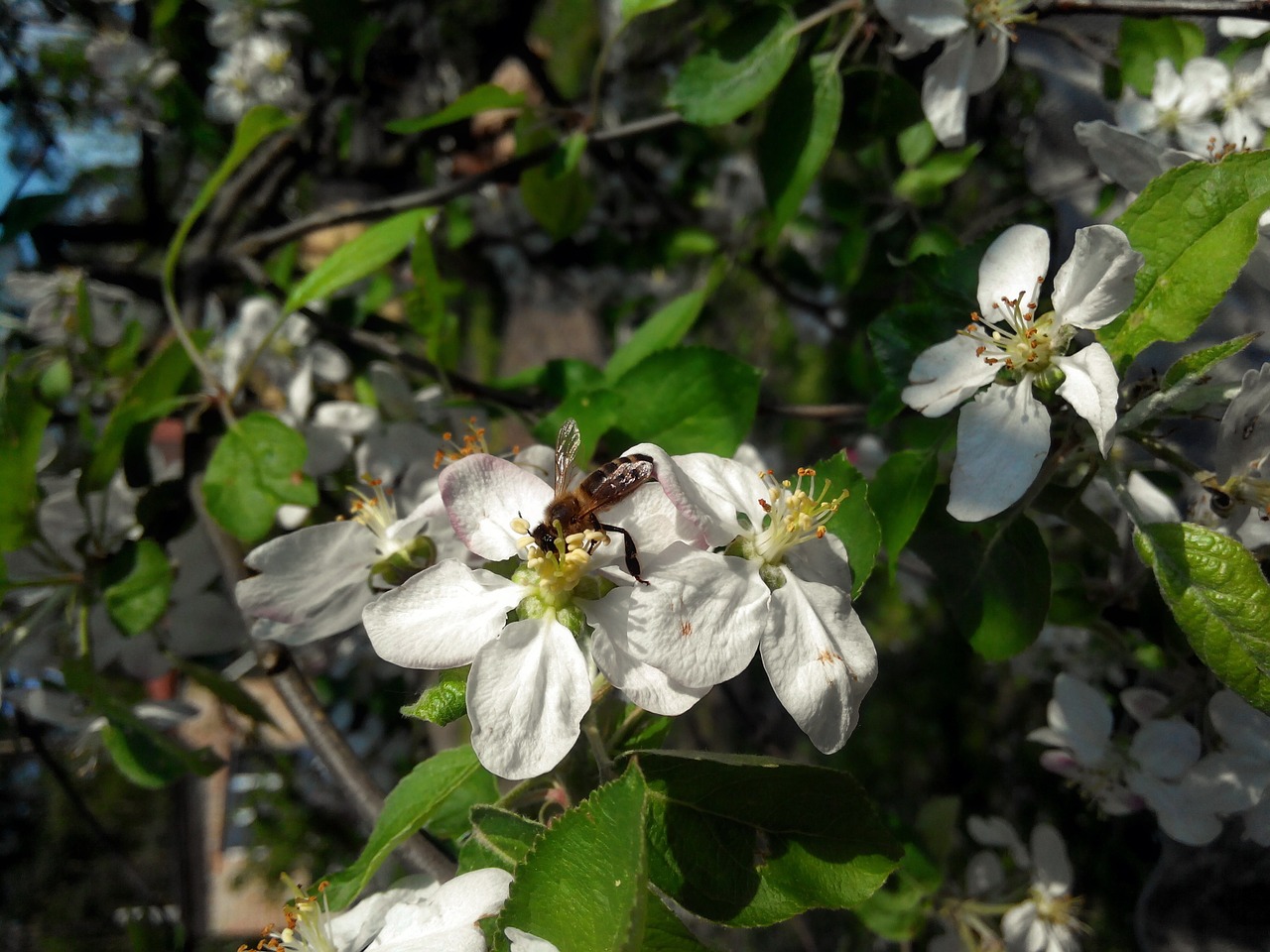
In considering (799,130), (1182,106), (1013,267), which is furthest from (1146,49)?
(1013,267)

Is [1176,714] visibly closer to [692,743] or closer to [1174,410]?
[1174,410]

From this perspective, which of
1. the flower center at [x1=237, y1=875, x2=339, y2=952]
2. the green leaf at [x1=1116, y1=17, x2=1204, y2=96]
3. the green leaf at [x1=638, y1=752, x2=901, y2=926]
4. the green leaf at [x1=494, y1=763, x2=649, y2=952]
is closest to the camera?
the green leaf at [x1=494, y1=763, x2=649, y2=952]

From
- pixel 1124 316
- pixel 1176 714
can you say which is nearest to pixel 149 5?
pixel 1124 316

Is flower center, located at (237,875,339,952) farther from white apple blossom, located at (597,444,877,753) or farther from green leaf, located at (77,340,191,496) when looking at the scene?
green leaf, located at (77,340,191,496)

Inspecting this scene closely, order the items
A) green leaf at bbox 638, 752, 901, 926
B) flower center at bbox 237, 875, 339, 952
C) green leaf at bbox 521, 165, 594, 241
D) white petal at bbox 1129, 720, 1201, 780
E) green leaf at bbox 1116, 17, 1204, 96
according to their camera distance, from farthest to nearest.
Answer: green leaf at bbox 521, 165, 594, 241 → green leaf at bbox 1116, 17, 1204, 96 → white petal at bbox 1129, 720, 1201, 780 → flower center at bbox 237, 875, 339, 952 → green leaf at bbox 638, 752, 901, 926

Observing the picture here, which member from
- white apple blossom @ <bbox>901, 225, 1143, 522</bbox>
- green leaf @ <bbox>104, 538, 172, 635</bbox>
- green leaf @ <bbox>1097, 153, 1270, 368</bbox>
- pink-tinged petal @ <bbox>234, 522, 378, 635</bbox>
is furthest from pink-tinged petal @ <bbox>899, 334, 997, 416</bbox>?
green leaf @ <bbox>104, 538, 172, 635</bbox>

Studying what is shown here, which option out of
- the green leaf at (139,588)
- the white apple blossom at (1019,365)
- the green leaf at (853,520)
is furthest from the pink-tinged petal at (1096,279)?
the green leaf at (139,588)

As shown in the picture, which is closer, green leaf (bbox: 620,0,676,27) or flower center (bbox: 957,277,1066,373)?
flower center (bbox: 957,277,1066,373)

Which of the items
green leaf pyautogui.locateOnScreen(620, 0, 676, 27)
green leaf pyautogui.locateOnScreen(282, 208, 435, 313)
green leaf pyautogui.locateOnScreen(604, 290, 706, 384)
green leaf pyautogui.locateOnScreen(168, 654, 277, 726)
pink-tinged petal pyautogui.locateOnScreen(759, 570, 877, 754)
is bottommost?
green leaf pyautogui.locateOnScreen(168, 654, 277, 726)
